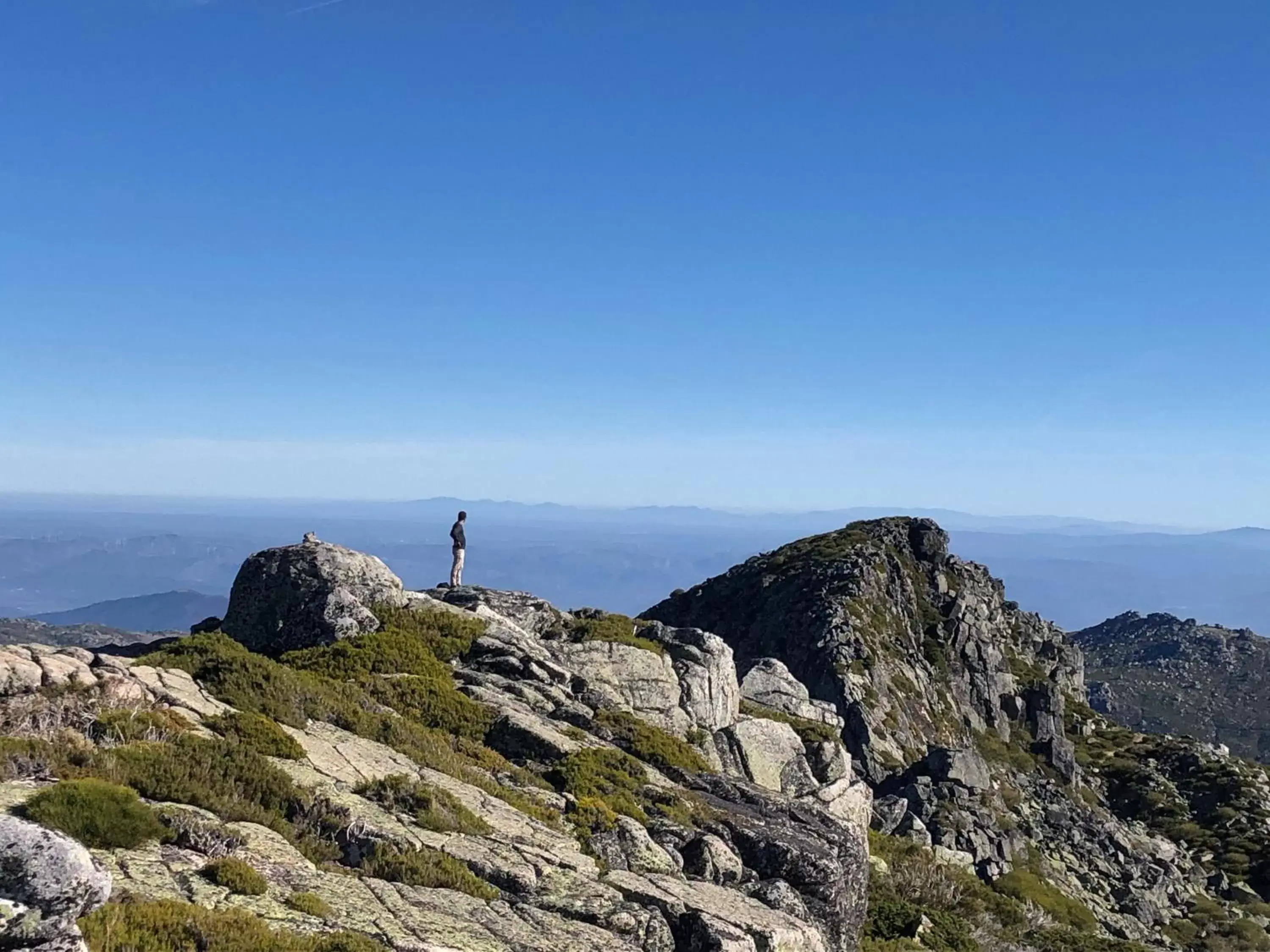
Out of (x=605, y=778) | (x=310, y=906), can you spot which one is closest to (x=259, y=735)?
→ (x=310, y=906)

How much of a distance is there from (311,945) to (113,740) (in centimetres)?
671

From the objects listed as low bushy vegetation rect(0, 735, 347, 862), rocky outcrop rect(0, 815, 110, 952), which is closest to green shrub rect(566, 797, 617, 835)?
low bushy vegetation rect(0, 735, 347, 862)

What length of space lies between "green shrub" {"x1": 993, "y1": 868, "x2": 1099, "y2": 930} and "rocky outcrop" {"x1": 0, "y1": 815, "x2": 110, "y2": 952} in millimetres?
47059

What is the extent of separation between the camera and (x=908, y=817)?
50.4 metres

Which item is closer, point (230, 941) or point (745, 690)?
point (230, 941)

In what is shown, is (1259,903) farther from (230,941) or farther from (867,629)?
(230,941)

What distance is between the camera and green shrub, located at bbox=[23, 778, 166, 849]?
37.1 ft

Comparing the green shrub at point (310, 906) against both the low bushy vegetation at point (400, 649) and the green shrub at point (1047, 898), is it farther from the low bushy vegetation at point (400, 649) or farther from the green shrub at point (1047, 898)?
the green shrub at point (1047, 898)

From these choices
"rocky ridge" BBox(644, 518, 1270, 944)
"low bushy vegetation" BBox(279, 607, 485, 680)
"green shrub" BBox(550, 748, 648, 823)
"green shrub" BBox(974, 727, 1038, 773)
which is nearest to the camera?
"green shrub" BBox(550, 748, 648, 823)

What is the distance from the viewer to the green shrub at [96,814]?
37.1 feet

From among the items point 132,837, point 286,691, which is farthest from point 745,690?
point 132,837

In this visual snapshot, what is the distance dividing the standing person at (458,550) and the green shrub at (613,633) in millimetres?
5746

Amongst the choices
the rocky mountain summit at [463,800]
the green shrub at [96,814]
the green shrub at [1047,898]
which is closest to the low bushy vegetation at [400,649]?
the rocky mountain summit at [463,800]

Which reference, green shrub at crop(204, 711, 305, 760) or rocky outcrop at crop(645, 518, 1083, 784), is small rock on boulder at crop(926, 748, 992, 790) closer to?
rocky outcrop at crop(645, 518, 1083, 784)
